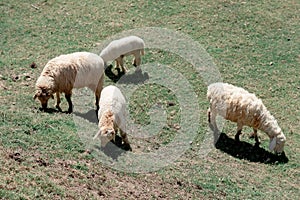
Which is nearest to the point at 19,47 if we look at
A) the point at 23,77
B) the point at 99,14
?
the point at 23,77

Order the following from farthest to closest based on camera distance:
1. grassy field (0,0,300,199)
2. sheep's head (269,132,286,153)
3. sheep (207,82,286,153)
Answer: sheep (207,82,286,153) → sheep's head (269,132,286,153) → grassy field (0,0,300,199)

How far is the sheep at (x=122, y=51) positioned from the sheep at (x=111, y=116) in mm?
4076

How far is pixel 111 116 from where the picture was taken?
1122 centimetres

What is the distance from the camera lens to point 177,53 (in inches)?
701

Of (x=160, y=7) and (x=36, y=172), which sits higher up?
(x=160, y=7)

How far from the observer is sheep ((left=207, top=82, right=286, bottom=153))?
1253cm

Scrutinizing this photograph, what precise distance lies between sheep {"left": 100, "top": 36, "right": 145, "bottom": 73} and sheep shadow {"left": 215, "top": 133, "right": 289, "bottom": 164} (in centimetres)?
506

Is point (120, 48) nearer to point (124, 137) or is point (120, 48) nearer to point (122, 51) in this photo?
point (122, 51)

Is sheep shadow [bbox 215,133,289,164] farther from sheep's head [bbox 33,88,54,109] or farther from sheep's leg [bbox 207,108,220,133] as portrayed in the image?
sheep's head [bbox 33,88,54,109]

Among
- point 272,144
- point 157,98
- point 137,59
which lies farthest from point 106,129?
point 137,59

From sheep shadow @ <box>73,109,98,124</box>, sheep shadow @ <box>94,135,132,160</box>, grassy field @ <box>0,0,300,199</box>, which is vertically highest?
grassy field @ <box>0,0,300,199</box>

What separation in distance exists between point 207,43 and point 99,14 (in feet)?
16.8

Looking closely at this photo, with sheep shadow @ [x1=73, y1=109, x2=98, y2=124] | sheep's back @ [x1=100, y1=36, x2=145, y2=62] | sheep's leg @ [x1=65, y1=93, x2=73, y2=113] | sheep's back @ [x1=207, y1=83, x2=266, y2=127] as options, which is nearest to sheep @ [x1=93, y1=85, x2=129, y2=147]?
sheep shadow @ [x1=73, y1=109, x2=98, y2=124]

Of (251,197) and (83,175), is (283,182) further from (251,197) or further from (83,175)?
(83,175)
